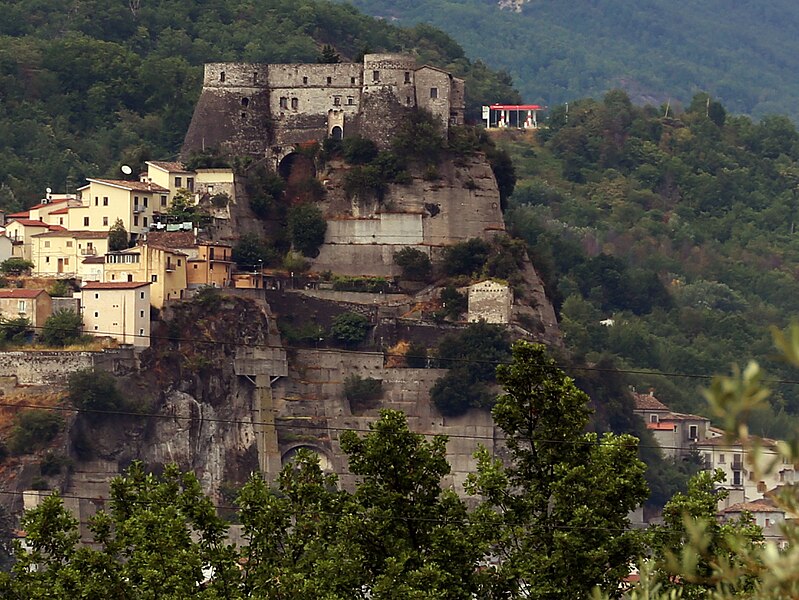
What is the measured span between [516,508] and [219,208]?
41.7m

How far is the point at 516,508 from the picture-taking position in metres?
41.8

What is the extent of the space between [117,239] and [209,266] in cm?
289

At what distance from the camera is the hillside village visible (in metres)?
77.1

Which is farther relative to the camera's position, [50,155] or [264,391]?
[50,155]

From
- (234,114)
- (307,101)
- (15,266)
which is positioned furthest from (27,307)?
(307,101)

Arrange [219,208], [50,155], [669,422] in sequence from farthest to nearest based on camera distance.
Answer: [50,155], [669,422], [219,208]

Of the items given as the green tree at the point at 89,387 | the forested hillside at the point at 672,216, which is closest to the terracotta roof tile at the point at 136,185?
the green tree at the point at 89,387

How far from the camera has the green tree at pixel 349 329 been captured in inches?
3145

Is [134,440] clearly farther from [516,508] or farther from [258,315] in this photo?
[516,508]

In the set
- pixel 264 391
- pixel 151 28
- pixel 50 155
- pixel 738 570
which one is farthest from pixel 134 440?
pixel 738 570

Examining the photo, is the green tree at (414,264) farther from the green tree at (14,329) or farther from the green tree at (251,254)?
the green tree at (14,329)

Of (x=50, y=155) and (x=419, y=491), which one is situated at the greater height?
(x=50, y=155)

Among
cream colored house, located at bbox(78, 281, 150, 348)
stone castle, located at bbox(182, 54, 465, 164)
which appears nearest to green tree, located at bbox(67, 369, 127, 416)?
cream colored house, located at bbox(78, 281, 150, 348)

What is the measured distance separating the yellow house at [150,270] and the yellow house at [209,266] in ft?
3.66
